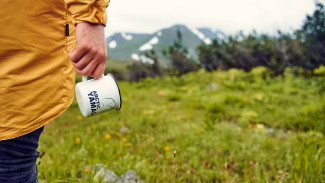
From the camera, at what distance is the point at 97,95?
3.65ft

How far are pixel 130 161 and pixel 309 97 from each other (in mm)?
6001

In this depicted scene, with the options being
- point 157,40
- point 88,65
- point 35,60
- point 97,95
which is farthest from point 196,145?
point 157,40

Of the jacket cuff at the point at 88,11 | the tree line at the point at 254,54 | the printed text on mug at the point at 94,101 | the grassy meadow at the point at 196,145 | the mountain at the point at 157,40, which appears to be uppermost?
the mountain at the point at 157,40

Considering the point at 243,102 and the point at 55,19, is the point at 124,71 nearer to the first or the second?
the point at 243,102

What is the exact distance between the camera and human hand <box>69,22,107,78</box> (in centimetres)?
91

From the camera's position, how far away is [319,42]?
11.8m

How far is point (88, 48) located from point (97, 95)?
284mm

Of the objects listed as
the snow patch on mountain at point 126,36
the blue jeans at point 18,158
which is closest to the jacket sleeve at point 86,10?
the blue jeans at point 18,158

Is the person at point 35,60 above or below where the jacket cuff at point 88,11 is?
below

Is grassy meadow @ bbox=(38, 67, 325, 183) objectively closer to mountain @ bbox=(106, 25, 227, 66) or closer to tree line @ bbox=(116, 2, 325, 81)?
tree line @ bbox=(116, 2, 325, 81)

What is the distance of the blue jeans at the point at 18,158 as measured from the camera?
92 cm

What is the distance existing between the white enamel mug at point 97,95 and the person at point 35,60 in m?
0.10

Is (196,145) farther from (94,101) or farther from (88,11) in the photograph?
(88,11)

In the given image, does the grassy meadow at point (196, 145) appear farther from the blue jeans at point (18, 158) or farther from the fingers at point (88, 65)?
the fingers at point (88, 65)
